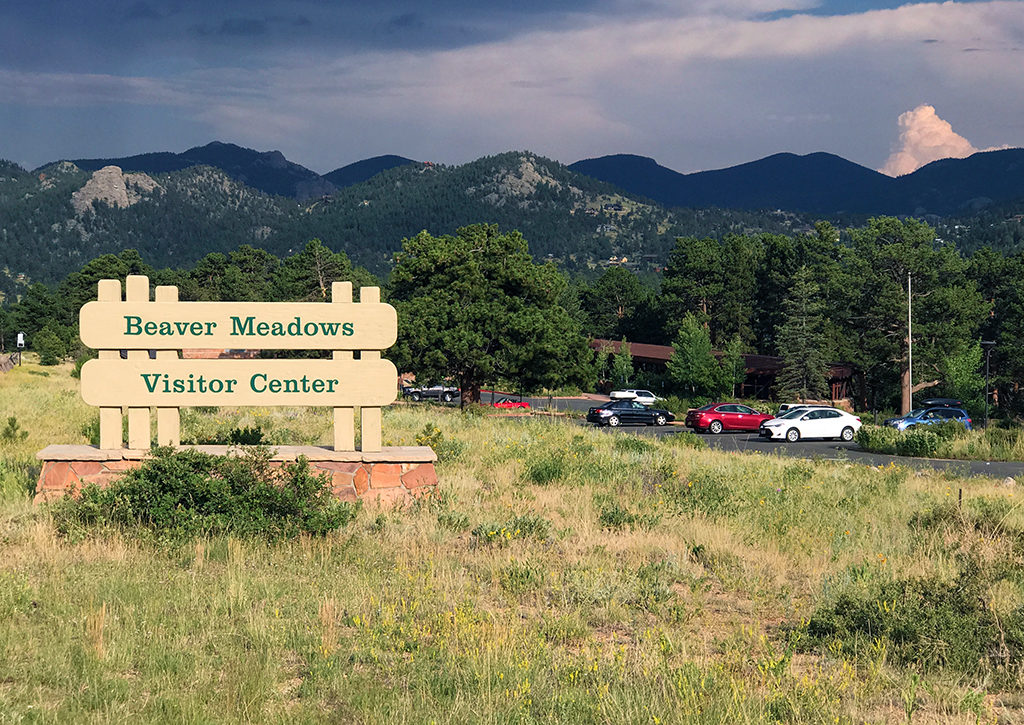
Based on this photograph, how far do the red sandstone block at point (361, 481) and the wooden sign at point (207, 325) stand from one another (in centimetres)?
182

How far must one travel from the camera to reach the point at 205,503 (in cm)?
991

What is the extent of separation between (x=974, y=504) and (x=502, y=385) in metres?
31.6

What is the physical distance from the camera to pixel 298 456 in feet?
36.2

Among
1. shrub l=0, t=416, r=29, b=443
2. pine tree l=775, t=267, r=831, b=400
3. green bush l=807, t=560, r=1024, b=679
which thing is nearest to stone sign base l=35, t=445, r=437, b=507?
green bush l=807, t=560, r=1024, b=679

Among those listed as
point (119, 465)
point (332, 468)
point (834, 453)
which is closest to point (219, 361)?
point (119, 465)

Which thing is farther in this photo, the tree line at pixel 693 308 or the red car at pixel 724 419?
the tree line at pixel 693 308

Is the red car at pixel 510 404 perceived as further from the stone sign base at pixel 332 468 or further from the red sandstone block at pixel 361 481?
the red sandstone block at pixel 361 481

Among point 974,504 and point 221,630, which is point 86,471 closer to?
point 221,630

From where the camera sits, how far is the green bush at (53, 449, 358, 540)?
31.4 feet

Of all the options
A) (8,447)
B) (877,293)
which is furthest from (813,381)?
(8,447)

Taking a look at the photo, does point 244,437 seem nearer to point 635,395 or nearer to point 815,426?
point 815,426

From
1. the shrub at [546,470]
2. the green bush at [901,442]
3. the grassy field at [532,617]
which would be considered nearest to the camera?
the grassy field at [532,617]

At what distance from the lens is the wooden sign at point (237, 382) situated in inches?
461

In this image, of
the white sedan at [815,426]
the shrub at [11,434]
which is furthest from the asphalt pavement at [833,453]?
the shrub at [11,434]
